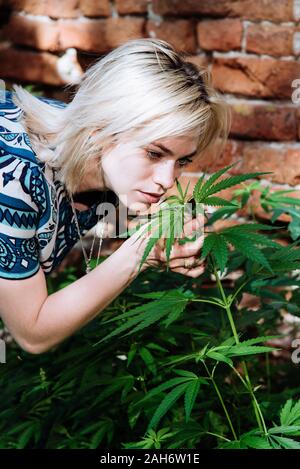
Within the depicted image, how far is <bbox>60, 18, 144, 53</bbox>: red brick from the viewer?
6.90ft

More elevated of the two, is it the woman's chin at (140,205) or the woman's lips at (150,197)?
the woman's lips at (150,197)

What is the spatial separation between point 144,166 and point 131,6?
2.88 feet

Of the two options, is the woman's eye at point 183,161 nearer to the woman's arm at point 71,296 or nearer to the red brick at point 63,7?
the woman's arm at point 71,296

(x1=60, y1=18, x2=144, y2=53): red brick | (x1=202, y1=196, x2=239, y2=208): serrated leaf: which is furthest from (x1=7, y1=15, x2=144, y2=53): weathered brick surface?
(x1=202, y1=196, x2=239, y2=208): serrated leaf

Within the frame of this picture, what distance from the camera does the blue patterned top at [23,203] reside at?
4.28ft

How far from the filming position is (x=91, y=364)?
1425mm

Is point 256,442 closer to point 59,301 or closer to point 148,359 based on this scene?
point 148,359

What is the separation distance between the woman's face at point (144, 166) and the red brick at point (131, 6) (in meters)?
0.78

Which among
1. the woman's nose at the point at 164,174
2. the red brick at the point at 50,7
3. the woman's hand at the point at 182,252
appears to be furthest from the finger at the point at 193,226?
the red brick at the point at 50,7

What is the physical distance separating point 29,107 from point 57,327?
51 cm

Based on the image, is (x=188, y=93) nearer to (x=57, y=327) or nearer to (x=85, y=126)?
(x=85, y=126)

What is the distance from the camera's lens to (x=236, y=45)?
195 cm

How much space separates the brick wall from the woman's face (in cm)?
58
